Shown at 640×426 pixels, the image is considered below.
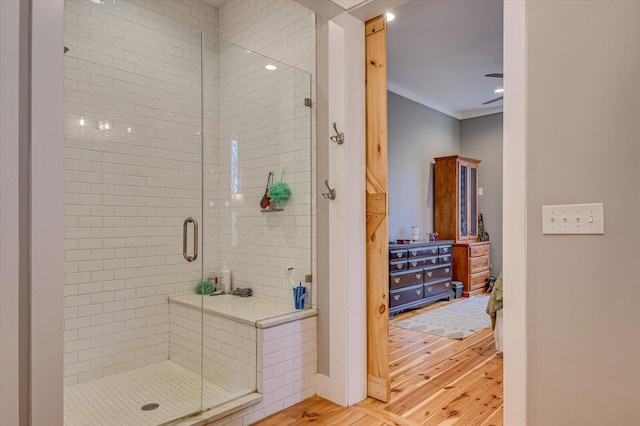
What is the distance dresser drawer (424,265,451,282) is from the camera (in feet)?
16.3

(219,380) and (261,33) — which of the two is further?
(261,33)

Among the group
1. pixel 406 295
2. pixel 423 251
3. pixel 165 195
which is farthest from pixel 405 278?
pixel 165 195

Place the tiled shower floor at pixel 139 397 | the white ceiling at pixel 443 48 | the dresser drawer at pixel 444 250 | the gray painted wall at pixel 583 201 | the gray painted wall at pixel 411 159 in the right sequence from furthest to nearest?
the gray painted wall at pixel 411 159 < the dresser drawer at pixel 444 250 < the white ceiling at pixel 443 48 < the tiled shower floor at pixel 139 397 < the gray painted wall at pixel 583 201

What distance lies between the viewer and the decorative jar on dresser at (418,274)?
4.47 meters

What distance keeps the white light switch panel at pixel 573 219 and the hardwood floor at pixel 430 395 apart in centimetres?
127

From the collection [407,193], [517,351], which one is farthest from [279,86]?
[407,193]

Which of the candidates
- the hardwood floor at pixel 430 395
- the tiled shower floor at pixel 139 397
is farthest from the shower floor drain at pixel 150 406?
the hardwood floor at pixel 430 395

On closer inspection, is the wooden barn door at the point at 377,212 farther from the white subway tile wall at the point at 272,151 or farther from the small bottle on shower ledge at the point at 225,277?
the small bottle on shower ledge at the point at 225,277

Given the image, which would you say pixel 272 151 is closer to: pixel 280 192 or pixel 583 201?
pixel 280 192

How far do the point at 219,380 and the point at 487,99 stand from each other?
5550mm

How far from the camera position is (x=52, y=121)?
54.6 inches

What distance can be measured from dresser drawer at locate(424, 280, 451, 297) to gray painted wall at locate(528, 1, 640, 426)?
347 cm

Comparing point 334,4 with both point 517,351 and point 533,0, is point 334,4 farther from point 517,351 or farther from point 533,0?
point 517,351

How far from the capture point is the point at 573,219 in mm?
1469
